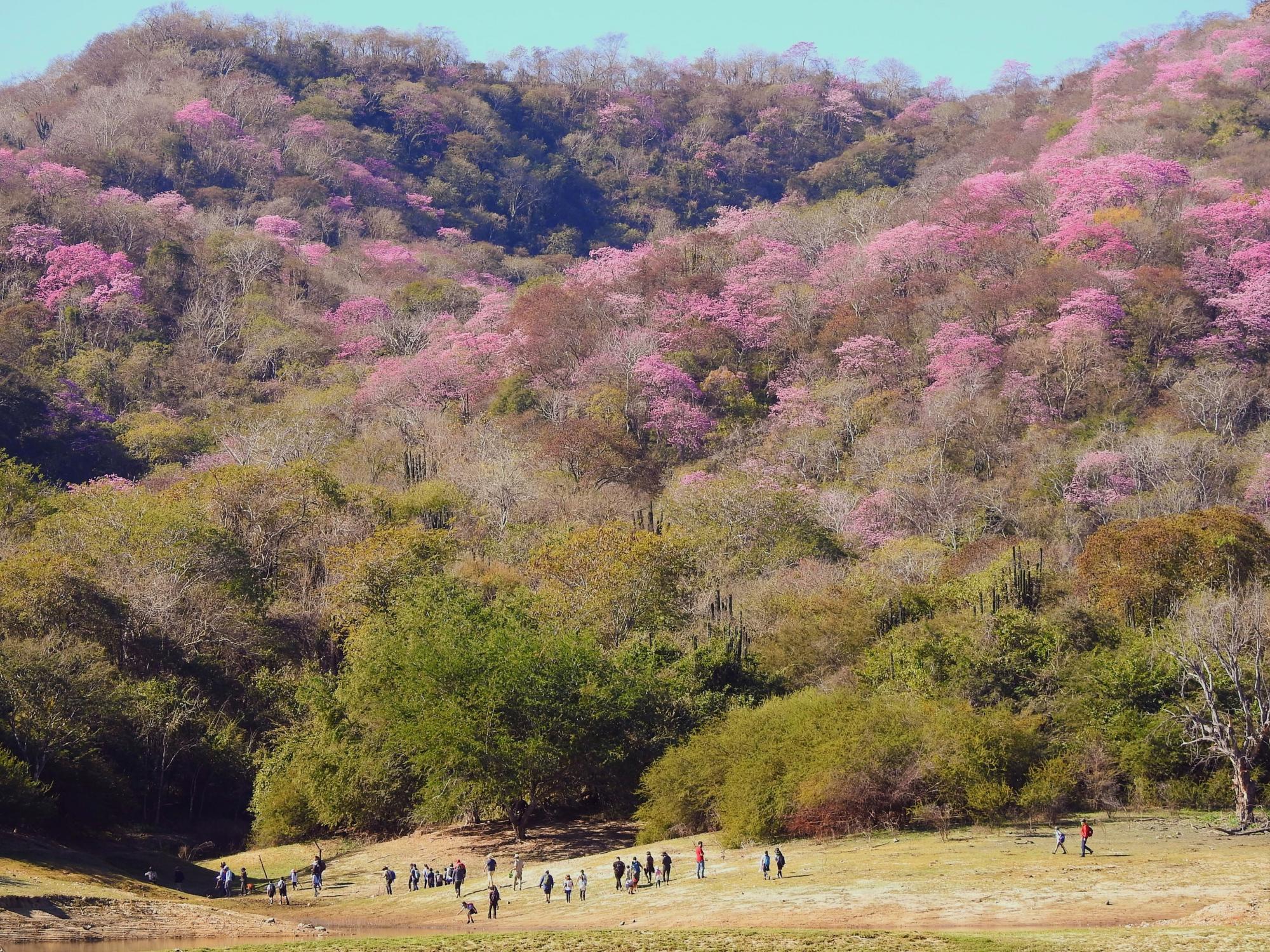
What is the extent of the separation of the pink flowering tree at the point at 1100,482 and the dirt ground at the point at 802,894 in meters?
24.4

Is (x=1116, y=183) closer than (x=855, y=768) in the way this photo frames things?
No

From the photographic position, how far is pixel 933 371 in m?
71.4

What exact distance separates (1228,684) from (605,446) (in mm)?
36521

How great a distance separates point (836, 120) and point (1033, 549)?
9086cm

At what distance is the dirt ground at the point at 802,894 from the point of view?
88.5 ft

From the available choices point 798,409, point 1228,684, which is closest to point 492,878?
point 1228,684

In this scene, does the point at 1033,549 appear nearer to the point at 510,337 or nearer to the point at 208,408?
the point at 510,337

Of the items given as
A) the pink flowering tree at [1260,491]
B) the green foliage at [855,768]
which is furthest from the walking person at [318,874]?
the pink flowering tree at [1260,491]

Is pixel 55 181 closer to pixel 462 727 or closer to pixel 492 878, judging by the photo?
pixel 462 727

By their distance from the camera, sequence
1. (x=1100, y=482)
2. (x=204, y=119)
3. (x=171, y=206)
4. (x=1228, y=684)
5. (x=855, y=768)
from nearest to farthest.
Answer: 1. (x=855, y=768)
2. (x=1228, y=684)
3. (x=1100, y=482)
4. (x=171, y=206)
5. (x=204, y=119)

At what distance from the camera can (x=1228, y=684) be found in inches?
1519

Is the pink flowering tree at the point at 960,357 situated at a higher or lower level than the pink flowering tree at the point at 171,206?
lower

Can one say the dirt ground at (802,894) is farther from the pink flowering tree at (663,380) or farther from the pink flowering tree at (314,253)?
the pink flowering tree at (314,253)

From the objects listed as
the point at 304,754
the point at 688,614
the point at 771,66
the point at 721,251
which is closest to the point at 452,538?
the point at 688,614
